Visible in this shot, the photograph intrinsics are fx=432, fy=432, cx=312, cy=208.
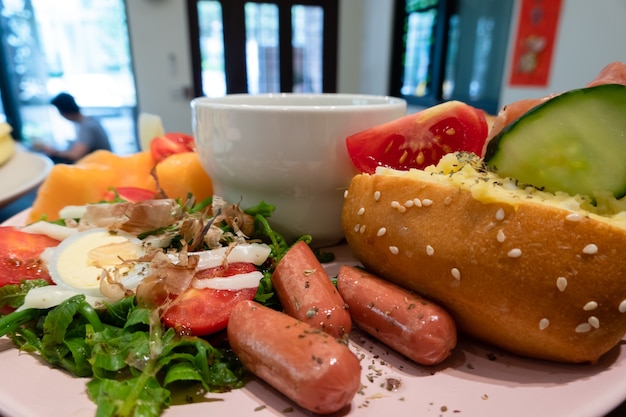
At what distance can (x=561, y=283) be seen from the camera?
0.92 metres

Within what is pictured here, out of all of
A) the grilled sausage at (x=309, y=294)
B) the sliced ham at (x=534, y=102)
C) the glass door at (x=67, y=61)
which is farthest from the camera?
the glass door at (x=67, y=61)

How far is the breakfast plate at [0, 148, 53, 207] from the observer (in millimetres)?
2198

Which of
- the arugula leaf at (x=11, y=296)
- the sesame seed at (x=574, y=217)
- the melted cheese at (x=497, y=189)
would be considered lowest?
the arugula leaf at (x=11, y=296)

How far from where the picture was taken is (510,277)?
97 cm

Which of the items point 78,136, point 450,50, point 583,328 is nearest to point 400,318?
point 583,328

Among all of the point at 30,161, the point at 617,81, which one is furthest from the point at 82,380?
the point at 30,161

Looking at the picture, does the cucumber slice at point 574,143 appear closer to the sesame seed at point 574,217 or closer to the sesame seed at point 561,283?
the sesame seed at point 574,217

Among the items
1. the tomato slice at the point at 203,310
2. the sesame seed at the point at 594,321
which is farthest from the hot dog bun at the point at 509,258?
the tomato slice at the point at 203,310

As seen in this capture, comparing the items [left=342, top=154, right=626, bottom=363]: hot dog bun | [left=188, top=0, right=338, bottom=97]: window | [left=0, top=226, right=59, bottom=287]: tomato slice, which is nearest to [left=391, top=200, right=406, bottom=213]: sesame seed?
[left=342, top=154, right=626, bottom=363]: hot dog bun

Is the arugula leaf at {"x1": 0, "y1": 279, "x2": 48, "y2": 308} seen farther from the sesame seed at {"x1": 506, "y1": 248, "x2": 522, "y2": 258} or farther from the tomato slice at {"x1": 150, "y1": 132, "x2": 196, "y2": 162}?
the sesame seed at {"x1": 506, "y1": 248, "x2": 522, "y2": 258}

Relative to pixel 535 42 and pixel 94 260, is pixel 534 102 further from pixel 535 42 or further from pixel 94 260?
pixel 535 42

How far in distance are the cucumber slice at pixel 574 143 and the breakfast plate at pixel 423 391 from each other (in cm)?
41

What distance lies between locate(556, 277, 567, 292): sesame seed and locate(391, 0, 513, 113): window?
453 cm

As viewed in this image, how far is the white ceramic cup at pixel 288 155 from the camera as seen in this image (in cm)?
138
